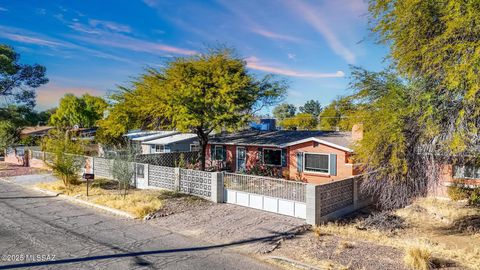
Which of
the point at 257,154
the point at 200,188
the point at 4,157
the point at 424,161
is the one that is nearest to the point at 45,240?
the point at 200,188

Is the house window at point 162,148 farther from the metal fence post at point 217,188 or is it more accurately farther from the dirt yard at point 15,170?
the metal fence post at point 217,188

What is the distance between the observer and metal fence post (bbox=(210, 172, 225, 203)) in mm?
14874

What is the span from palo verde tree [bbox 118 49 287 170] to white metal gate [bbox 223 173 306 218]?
612 centimetres

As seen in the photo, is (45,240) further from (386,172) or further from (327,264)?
(386,172)

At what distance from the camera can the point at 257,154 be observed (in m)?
22.7

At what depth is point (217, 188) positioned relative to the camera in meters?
14.9

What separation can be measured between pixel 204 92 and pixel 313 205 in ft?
37.8

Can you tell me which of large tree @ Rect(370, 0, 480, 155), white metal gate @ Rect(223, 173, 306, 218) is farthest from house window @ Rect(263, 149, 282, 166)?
large tree @ Rect(370, 0, 480, 155)

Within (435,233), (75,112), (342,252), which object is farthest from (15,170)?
(75,112)

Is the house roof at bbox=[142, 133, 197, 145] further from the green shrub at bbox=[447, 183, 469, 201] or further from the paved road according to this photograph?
the green shrub at bbox=[447, 183, 469, 201]

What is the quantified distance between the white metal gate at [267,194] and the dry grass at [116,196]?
11.2 feet

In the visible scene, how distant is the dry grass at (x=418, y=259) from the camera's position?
26.3ft

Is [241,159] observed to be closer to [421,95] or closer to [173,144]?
[173,144]

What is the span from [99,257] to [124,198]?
671cm
